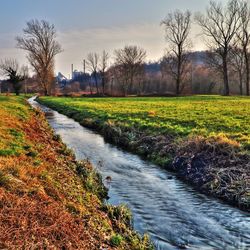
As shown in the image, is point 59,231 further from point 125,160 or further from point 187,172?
point 125,160

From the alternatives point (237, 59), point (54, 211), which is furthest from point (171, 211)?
point (237, 59)

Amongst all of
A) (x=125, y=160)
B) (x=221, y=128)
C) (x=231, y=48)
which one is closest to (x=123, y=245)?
(x=125, y=160)

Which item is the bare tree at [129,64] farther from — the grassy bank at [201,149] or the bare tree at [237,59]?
the grassy bank at [201,149]

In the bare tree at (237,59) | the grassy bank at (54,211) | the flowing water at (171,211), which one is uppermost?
the bare tree at (237,59)

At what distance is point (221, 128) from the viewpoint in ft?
57.0

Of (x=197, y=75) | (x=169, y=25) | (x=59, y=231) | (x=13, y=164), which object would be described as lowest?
(x=59, y=231)

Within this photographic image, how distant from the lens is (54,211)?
6.41 m

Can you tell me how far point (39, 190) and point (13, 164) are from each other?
1.72 meters

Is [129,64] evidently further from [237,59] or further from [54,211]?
[54,211]

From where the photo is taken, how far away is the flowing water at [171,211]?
23.6 feet

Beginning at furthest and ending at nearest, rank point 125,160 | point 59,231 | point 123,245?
point 125,160 → point 123,245 → point 59,231

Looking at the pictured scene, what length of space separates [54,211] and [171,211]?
3.34 m

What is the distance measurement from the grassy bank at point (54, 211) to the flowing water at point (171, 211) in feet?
1.85

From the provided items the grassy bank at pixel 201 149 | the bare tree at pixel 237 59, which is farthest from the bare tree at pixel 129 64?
the grassy bank at pixel 201 149
